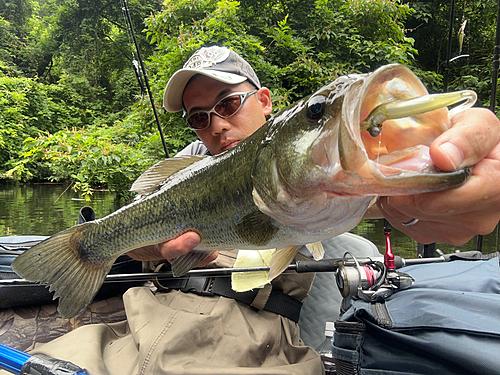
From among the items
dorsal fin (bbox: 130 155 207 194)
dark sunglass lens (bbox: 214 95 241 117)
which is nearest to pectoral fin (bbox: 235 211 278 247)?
dorsal fin (bbox: 130 155 207 194)

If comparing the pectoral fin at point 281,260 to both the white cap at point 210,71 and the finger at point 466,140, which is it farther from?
the white cap at point 210,71

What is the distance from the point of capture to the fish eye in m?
0.90

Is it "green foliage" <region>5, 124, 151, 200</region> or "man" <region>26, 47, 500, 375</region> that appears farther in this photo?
"green foliage" <region>5, 124, 151, 200</region>

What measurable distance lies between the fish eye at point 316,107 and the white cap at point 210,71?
140 centimetres

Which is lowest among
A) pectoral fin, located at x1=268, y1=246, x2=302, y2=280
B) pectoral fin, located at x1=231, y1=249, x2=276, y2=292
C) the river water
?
the river water

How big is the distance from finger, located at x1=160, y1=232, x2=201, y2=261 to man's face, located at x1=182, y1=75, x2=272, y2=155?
946mm

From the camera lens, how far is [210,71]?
2.23 metres

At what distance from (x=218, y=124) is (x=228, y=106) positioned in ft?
0.48

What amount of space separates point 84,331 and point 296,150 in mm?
1630

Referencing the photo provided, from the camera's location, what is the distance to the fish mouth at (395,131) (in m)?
0.72

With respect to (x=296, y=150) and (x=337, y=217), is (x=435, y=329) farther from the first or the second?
(x=296, y=150)

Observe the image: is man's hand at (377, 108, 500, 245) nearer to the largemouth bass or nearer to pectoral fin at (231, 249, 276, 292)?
the largemouth bass

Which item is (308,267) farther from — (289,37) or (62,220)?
(62,220)

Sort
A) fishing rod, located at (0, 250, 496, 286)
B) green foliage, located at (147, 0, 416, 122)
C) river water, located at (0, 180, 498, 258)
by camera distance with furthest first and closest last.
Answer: green foliage, located at (147, 0, 416, 122), river water, located at (0, 180, 498, 258), fishing rod, located at (0, 250, 496, 286)
